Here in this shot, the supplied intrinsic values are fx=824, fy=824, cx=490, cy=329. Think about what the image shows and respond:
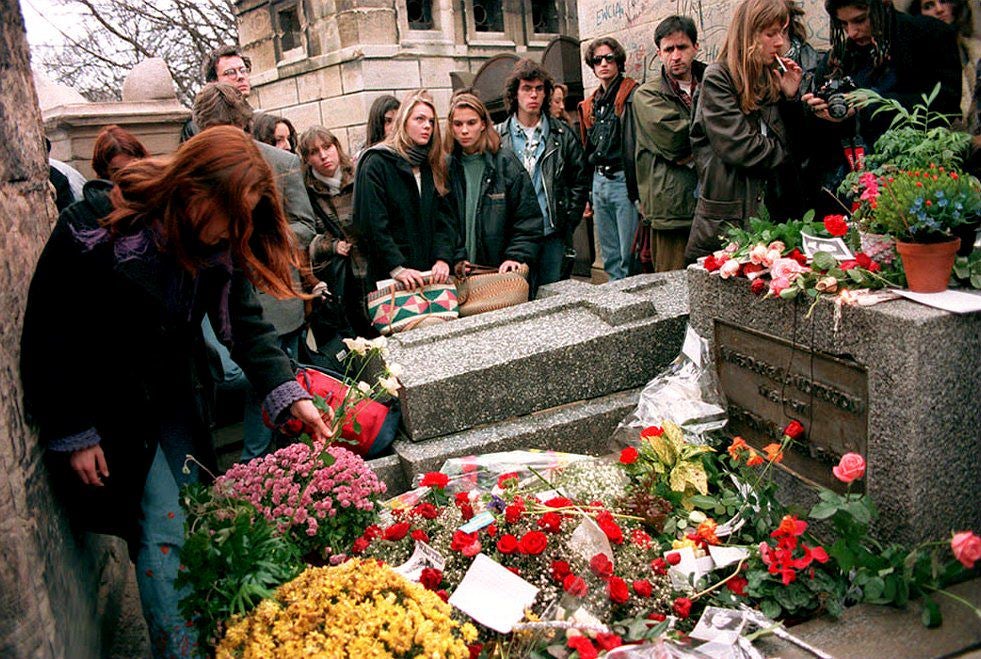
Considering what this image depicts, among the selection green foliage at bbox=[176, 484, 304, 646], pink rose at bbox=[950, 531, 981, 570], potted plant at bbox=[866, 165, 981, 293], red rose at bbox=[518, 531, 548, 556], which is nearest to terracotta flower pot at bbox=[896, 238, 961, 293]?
potted plant at bbox=[866, 165, 981, 293]

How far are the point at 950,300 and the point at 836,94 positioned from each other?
5.46 ft

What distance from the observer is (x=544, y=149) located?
18.4ft

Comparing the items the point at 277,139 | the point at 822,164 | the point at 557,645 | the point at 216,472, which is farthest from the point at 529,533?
the point at 277,139

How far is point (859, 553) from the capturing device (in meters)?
2.68

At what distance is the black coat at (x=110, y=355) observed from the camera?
2410 millimetres

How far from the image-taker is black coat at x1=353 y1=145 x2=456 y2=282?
15.4 feet

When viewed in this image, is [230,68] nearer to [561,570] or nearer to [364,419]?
[364,419]

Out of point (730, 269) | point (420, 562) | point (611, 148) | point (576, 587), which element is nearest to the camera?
point (576, 587)

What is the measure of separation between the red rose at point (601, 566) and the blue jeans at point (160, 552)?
1312 mm

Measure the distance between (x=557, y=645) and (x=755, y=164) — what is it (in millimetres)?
2693

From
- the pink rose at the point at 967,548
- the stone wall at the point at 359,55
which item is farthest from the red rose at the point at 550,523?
the stone wall at the point at 359,55

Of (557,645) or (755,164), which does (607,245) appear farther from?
(557,645)

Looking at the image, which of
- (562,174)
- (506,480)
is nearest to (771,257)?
(506,480)

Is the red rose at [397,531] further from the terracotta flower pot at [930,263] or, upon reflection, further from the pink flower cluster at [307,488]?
the terracotta flower pot at [930,263]
